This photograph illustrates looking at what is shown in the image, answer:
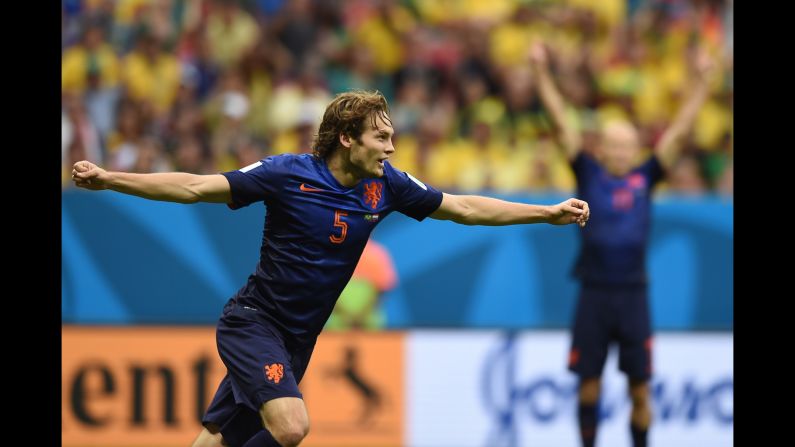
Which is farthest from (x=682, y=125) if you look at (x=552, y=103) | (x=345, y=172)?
(x=345, y=172)

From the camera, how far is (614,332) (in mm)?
9000

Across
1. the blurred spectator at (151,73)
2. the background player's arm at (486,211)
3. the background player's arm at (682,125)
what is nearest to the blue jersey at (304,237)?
the background player's arm at (486,211)

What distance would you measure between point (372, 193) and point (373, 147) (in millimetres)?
306

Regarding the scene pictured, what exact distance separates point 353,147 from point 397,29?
8.18m

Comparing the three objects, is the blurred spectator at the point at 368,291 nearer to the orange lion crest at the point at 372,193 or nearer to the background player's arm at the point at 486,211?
the background player's arm at the point at 486,211

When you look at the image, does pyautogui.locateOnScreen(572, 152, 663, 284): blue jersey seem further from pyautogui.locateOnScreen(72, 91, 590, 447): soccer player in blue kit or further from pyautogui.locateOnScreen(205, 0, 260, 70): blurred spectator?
pyautogui.locateOnScreen(205, 0, 260, 70): blurred spectator

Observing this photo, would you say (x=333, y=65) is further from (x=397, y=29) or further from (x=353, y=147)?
(x=353, y=147)

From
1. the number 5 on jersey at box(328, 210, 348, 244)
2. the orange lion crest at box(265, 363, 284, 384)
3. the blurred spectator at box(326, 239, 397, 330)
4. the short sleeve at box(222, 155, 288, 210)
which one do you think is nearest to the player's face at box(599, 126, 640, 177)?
the blurred spectator at box(326, 239, 397, 330)

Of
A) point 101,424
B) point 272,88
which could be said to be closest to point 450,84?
point 272,88

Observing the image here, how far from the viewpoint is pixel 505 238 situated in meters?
10.2

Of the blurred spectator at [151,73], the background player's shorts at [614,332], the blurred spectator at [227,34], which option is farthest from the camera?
the blurred spectator at [227,34]

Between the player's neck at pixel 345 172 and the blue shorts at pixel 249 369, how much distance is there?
88cm

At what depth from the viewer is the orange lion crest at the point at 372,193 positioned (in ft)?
21.0

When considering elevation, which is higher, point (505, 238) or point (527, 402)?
point (505, 238)
